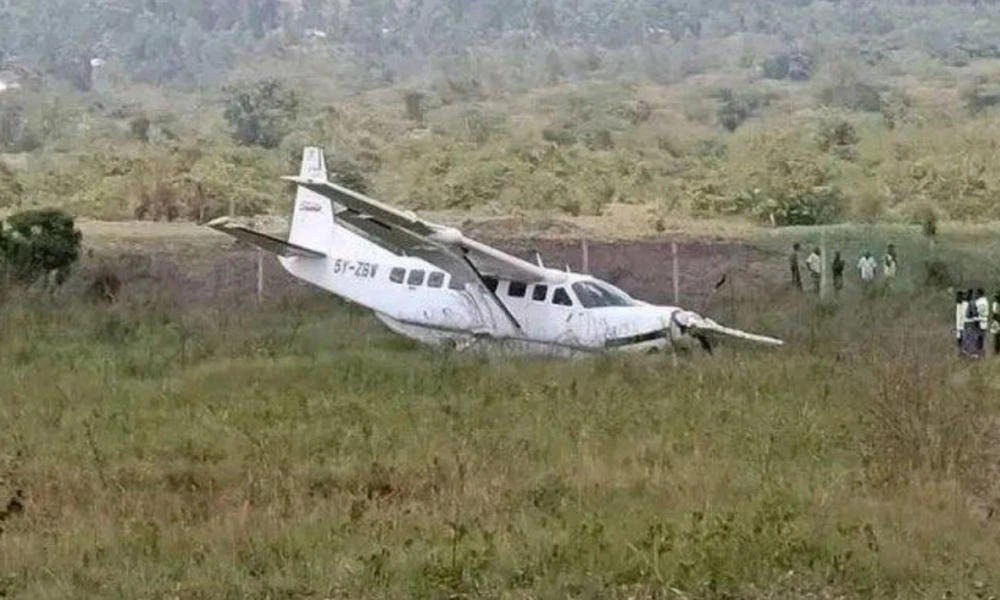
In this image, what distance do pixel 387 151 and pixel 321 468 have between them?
5429cm

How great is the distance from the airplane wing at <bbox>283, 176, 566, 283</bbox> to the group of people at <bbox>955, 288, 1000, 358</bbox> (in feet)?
15.7

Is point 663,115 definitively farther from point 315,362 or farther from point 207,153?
point 315,362

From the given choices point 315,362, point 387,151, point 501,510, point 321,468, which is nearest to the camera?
point 501,510

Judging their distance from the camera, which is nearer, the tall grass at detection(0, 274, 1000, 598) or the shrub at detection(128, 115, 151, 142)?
the tall grass at detection(0, 274, 1000, 598)

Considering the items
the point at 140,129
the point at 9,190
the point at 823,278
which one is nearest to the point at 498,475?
the point at 823,278

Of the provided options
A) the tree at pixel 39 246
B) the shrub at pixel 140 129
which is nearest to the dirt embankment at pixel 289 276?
the tree at pixel 39 246

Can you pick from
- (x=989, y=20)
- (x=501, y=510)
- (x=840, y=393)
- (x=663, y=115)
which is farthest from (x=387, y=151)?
(x=989, y=20)

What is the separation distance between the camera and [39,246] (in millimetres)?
26828

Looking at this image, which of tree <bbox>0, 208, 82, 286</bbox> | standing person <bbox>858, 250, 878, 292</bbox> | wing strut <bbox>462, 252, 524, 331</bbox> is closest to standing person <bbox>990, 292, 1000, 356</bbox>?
wing strut <bbox>462, 252, 524, 331</bbox>

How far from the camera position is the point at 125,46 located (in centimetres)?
14950

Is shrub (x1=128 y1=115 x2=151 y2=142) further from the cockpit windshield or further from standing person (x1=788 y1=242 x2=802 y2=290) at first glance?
the cockpit windshield

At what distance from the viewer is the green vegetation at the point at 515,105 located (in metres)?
51.4

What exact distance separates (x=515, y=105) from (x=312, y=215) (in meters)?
72.8

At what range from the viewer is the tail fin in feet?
81.3
